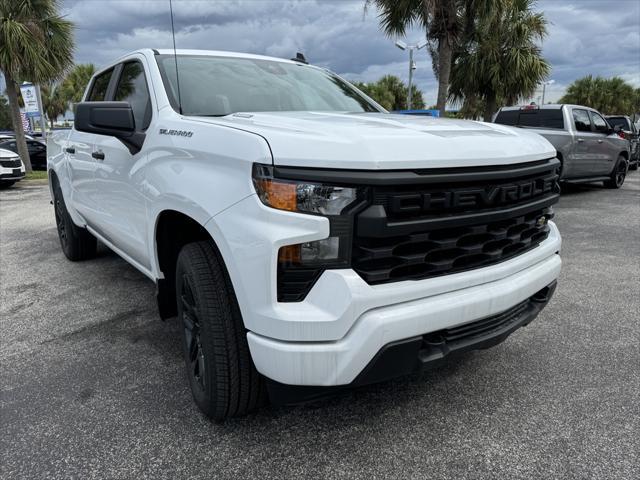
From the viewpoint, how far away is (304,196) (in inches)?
65.9

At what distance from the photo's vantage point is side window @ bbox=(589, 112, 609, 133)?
10.1m

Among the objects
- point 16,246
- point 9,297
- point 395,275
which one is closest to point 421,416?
point 395,275

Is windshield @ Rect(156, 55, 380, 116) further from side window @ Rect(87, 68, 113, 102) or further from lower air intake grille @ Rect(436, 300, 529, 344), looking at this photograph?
lower air intake grille @ Rect(436, 300, 529, 344)

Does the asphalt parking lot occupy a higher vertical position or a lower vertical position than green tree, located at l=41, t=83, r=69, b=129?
lower

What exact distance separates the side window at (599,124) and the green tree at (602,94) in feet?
92.4

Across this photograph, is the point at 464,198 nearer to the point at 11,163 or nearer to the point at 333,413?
the point at 333,413

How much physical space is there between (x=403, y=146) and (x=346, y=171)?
0.25 meters

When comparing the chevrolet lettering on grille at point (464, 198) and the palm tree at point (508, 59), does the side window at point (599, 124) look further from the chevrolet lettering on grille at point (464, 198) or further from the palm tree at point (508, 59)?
the chevrolet lettering on grille at point (464, 198)

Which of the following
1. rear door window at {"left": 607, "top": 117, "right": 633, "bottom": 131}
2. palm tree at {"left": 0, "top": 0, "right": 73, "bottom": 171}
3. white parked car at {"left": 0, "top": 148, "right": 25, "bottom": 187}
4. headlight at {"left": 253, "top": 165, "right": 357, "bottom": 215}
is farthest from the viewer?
rear door window at {"left": 607, "top": 117, "right": 633, "bottom": 131}

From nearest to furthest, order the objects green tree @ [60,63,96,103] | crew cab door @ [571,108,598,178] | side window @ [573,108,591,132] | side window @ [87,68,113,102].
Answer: side window @ [87,68,113,102], crew cab door @ [571,108,598,178], side window @ [573,108,591,132], green tree @ [60,63,96,103]

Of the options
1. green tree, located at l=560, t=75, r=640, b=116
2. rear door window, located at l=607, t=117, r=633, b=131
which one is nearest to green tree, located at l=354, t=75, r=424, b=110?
green tree, located at l=560, t=75, r=640, b=116

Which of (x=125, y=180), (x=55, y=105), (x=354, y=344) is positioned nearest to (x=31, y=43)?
(x=125, y=180)

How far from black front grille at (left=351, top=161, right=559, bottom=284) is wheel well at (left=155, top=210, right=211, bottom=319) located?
2.94 ft

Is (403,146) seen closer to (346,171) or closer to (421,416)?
(346,171)
